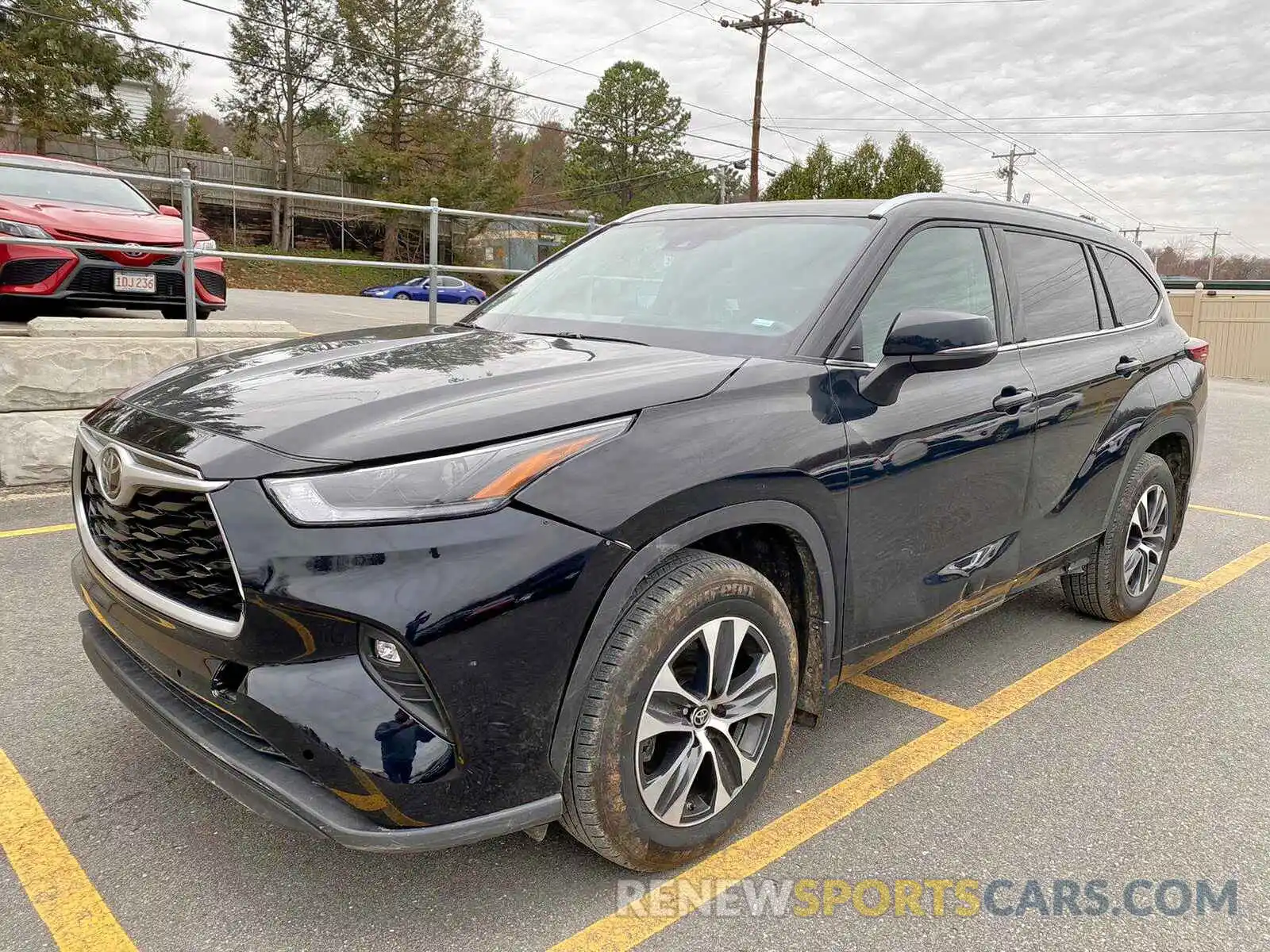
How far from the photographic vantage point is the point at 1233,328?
19984 millimetres

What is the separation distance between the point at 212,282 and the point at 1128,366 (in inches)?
259

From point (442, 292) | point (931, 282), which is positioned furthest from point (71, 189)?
point (442, 292)

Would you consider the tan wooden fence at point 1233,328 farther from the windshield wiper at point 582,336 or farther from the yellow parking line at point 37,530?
the yellow parking line at point 37,530

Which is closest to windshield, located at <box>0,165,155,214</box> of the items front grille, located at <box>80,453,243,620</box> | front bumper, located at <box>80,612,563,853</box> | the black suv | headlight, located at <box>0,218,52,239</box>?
headlight, located at <box>0,218,52,239</box>

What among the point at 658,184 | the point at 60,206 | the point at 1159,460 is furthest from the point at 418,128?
the point at 1159,460

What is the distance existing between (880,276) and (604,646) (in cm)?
155

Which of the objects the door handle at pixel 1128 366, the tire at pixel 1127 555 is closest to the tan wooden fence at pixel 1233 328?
the tire at pixel 1127 555

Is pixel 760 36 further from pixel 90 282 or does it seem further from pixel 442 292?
pixel 90 282

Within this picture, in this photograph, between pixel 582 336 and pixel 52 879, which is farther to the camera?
pixel 582 336

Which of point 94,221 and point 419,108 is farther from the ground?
point 419,108

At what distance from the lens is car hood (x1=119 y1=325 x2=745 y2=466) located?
1996mm

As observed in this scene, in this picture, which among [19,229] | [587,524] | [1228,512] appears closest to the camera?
[587,524]

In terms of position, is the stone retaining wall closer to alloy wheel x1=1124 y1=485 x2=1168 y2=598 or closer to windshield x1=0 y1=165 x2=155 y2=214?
windshield x1=0 y1=165 x2=155 y2=214

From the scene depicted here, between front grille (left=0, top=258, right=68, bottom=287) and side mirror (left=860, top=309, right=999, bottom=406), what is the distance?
19.9ft
